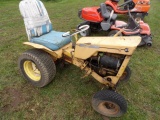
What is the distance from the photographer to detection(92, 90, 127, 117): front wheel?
2.11 meters

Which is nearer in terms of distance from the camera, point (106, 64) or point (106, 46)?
point (106, 46)

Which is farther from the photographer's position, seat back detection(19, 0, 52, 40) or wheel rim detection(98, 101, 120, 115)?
seat back detection(19, 0, 52, 40)

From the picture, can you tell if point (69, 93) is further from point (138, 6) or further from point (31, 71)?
point (138, 6)

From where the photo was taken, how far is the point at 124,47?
6.47 ft

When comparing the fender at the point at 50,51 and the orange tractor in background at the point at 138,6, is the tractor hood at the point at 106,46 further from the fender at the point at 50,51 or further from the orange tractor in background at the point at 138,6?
the orange tractor in background at the point at 138,6

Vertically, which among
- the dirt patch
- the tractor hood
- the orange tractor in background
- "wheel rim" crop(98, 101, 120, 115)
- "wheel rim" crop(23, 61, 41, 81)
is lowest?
the dirt patch

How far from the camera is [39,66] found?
2.52 meters

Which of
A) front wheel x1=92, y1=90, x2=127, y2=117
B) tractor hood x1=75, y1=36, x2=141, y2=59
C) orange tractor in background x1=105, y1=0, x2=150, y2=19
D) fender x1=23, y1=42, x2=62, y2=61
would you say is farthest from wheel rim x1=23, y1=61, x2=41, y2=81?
orange tractor in background x1=105, y1=0, x2=150, y2=19

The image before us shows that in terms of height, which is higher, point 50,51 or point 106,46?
point 106,46

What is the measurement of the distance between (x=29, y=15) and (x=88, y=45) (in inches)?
43.1

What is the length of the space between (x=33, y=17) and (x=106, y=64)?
1359 millimetres


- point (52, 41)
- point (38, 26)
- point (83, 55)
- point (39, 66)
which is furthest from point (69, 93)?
point (38, 26)

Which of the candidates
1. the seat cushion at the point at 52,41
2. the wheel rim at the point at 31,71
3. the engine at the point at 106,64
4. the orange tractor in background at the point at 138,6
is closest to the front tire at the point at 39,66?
the wheel rim at the point at 31,71

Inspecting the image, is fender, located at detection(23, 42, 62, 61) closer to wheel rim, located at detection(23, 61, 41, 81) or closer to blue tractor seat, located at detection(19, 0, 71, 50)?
blue tractor seat, located at detection(19, 0, 71, 50)
